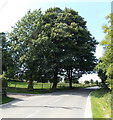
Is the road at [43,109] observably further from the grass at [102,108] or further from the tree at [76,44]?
the tree at [76,44]

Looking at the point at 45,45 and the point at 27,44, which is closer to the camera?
the point at 45,45

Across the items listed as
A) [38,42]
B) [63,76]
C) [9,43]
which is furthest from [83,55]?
[9,43]

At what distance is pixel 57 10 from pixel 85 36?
23.5 ft

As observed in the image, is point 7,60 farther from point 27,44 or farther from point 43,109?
point 43,109

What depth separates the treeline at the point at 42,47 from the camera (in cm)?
2981

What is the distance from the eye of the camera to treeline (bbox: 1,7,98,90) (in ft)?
97.8

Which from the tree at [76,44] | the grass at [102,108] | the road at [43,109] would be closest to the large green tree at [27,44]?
the tree at [76,44]

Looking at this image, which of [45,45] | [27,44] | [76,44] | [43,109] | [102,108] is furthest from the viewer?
[76,44]

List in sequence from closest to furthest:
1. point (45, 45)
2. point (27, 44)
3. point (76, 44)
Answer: point (45, 45) → point (27, 44) → point (76, 44)

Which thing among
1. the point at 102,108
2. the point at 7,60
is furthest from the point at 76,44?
the point at 102,108

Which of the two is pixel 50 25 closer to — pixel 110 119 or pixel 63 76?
pixel 63 76

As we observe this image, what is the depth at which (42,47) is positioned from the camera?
29375mm

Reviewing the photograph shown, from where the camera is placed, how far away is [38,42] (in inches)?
1137

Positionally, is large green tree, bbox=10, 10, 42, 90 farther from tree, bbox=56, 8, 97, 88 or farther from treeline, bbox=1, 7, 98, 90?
tree, bbox=56, 8, 97, 88
